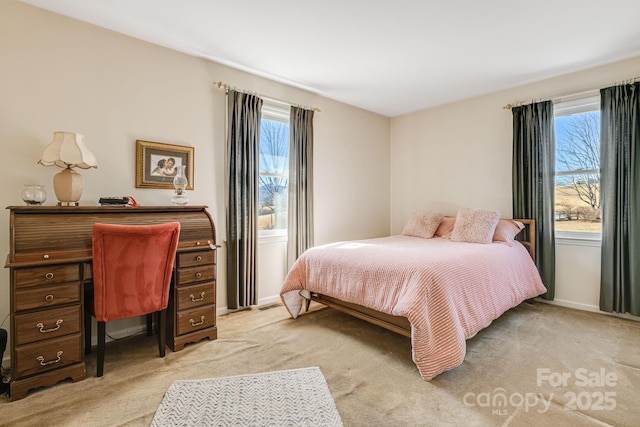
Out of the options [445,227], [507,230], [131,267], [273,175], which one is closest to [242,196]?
[273,175]

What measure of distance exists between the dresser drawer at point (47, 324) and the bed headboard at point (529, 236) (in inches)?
162

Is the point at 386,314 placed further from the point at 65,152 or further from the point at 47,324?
the point at 65,152

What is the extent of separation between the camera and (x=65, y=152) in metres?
1.97

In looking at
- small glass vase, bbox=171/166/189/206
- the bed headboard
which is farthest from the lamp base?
the bed headboard

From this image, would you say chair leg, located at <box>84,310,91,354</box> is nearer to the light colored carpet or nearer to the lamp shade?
the light colored carpet

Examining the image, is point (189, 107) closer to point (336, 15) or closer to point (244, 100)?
point (244, 100)

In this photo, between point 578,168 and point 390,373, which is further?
point 578,168

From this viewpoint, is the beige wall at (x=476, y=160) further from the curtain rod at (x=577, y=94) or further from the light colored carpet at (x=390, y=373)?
the light colored carpet at (x=390, y=373)

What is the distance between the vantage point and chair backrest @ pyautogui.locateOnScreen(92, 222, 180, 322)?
6.26ft

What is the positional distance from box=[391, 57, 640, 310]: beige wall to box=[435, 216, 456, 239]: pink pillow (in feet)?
1.15

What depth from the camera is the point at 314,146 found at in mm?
3924

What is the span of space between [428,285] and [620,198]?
2.42 meters

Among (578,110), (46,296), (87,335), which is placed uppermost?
(578,110)

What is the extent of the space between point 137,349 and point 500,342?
2.88 metres
